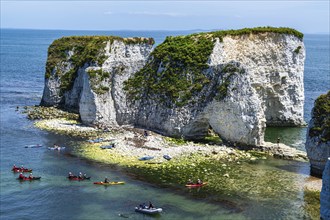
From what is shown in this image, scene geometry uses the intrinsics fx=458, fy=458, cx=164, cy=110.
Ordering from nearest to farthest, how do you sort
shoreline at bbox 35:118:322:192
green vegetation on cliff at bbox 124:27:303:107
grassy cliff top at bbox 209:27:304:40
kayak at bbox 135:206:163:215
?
kayak at bbox 135:206:163:215, shoreline at bbox 35:118:322:192, green vegetation on cliff at bbox 124:27:303:107, grassy cliff top at bbox 209:27:304:40

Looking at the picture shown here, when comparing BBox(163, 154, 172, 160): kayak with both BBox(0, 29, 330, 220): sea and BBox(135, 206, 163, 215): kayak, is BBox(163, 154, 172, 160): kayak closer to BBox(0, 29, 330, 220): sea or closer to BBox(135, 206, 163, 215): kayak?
BBox(0, 29, 330, 220): sea

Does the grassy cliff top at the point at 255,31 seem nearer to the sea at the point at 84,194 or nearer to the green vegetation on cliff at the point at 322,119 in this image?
the sea at the point at 84,194

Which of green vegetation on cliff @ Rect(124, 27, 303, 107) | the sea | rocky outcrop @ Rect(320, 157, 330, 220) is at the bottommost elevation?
the sea

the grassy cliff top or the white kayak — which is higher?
the grassy cliff top

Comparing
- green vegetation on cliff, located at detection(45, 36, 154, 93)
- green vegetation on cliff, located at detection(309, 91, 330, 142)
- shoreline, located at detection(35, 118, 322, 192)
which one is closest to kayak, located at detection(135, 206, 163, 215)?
shoreline, located at detection(35, 118, 322, 192)

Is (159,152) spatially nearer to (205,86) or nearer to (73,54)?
(205,86)

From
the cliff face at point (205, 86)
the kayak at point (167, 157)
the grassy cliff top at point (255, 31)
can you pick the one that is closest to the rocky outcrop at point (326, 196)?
the kayak at point (167, 157)

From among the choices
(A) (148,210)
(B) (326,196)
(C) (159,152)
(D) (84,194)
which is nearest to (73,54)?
(C) (159,152)
